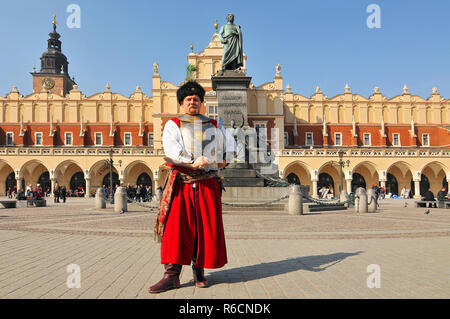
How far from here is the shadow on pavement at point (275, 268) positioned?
409 cm

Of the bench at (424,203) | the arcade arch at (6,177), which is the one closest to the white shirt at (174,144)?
the bench at (424,203)

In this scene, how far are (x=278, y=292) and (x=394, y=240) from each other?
448 centimetres

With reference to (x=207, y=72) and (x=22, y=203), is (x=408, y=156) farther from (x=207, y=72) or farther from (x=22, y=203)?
(x=22, y=203)

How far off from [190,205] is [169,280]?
77cm

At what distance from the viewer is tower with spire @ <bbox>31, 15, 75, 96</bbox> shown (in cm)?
6681

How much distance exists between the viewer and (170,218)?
150 inches

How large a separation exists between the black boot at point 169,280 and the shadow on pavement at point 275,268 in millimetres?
440

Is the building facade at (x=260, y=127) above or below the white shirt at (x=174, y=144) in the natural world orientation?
above

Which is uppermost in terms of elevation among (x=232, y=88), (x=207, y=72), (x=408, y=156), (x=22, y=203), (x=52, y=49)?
(x=52, y=49)

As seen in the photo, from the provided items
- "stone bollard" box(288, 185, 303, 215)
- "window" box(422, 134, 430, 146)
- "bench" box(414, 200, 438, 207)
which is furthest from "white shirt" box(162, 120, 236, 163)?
"window" box(422, 134, 430, 146)

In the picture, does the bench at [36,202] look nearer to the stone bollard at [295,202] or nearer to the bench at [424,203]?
the stone bollard at [295,202]

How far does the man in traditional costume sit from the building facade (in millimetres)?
33642

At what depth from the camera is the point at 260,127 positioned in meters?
43.5

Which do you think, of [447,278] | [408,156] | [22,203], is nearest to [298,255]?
[447,278]
